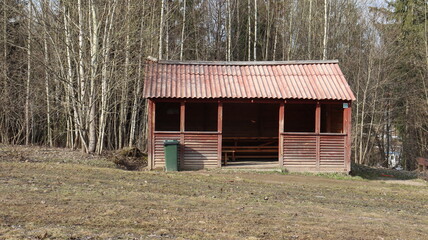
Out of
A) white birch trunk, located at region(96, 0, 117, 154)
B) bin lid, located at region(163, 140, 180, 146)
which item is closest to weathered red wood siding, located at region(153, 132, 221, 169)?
bin lid, located at region(163, 140, 180, 146)

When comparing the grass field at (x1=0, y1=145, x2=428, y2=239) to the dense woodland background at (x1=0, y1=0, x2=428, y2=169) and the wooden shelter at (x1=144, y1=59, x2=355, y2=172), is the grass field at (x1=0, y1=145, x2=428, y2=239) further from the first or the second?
the dense woodland background at (x1=0, y1=0, x2=428, y2=169)

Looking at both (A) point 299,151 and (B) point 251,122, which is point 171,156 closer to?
(A) point 299,151

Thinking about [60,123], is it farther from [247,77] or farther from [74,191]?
[74,191]

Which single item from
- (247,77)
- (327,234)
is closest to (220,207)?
(327,234)

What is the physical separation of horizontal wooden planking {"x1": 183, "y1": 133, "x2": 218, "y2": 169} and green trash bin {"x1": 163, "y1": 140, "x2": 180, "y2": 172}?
0.50m

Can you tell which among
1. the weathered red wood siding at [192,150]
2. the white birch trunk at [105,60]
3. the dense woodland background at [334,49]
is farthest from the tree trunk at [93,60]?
A: the dense woodland background at [334,49]

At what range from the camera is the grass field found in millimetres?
6492

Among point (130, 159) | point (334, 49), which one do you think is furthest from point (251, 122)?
point (334, 49)

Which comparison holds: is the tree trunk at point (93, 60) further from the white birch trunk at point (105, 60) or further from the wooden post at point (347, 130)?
the wooden post at point (347, 130)

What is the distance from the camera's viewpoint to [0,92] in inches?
913

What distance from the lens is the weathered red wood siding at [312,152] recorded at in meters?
16.1

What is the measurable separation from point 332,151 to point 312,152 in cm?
75

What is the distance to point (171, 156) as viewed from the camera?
50.3 feet

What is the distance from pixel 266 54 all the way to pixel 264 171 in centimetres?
1791
